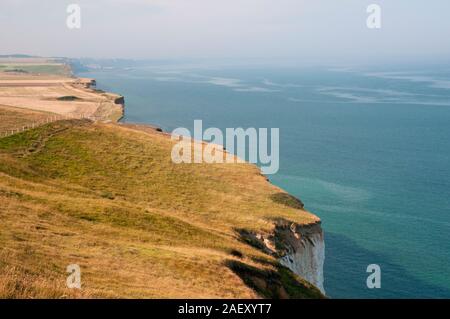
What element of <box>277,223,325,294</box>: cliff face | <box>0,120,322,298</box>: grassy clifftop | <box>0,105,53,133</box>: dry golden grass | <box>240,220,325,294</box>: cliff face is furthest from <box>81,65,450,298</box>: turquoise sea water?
<box>0,105,53,133</box>: dry golden grass

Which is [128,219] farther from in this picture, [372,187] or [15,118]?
[372,187]

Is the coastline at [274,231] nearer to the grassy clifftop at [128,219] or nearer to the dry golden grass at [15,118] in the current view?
the grassy clifftop at [128,219]

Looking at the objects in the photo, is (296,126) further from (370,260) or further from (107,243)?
(107,243)

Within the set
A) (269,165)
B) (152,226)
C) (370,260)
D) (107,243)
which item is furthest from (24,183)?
(269,165)

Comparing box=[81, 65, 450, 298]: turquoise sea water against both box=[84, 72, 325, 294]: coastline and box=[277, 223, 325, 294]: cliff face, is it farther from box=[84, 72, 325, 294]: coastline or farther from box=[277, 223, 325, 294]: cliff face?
box=[84, 72, 325, 294]: coastline

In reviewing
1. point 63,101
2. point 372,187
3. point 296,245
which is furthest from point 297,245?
point 63,101
